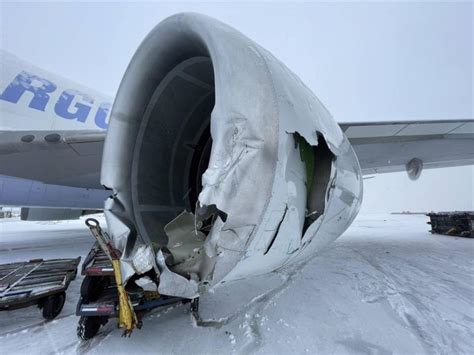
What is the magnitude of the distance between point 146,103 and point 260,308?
1.93 metres

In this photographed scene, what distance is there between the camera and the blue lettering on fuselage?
4227mm

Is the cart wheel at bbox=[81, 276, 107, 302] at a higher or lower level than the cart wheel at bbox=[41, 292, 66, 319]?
higher

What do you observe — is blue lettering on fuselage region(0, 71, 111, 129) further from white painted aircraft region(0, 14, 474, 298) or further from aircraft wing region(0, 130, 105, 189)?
white painted aircraft region(0, 14, 474, 298)

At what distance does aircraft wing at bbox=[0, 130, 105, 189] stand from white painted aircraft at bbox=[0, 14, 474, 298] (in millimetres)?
23

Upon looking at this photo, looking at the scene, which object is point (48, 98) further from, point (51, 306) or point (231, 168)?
point (231, 168)

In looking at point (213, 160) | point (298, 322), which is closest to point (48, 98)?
point (213, 160)

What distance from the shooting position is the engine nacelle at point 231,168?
1041 millimetres

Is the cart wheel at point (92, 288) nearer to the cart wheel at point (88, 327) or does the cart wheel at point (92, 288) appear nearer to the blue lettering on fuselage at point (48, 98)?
the cart wheel at point (88, 327)

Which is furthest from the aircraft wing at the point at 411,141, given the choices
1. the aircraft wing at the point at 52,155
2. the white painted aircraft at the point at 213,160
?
the aircraft wing at the point at 52,155

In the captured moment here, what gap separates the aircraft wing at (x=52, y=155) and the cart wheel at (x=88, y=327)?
1.99 m

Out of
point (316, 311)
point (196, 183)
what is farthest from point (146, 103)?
point (316, 311)

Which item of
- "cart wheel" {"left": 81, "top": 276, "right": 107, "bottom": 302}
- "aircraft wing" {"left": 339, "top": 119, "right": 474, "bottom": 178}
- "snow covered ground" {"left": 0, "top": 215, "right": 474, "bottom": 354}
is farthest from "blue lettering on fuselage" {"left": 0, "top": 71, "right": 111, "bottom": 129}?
"aircraft wing" {"left": 339, "top": 119, "right": 474, "bottom": 178}

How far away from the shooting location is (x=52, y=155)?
346 cm

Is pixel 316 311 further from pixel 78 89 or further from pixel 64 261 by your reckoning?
pixel 78 89
